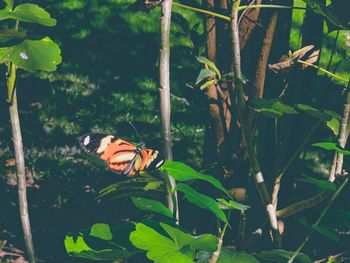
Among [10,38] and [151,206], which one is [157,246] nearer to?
[151,206]

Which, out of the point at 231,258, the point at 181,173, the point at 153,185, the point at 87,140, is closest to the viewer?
the point at 181,173

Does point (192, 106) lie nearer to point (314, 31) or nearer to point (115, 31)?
point (115, 31)

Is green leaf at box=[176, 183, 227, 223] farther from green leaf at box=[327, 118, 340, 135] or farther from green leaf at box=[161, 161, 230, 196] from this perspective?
green leaf at box=[327, 118, 340, 135]

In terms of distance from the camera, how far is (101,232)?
246 centimetres

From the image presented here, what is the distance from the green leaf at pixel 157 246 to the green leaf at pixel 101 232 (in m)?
0.37

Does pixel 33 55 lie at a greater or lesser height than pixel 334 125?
greater

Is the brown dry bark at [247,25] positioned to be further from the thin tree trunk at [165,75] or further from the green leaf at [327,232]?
the green leaf at [327,232]

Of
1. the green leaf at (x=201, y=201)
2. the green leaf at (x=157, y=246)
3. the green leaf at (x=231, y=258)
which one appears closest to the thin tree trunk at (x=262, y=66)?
the green leaf at (x=231, y=258)

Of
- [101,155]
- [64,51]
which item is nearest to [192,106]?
[64,51]

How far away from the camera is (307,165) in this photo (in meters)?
4.52

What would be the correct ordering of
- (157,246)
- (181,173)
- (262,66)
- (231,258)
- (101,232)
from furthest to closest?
(262,66) < (101,232) < (231,258) < (181,173) < (157,246)

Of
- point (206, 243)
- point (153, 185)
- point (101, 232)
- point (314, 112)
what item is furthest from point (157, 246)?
point (314, 112)

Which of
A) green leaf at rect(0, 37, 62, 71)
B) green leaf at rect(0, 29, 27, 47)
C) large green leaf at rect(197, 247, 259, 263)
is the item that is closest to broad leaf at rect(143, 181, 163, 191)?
large green leaf at rect(197, 247, 259, 263)

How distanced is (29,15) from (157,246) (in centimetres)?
89
